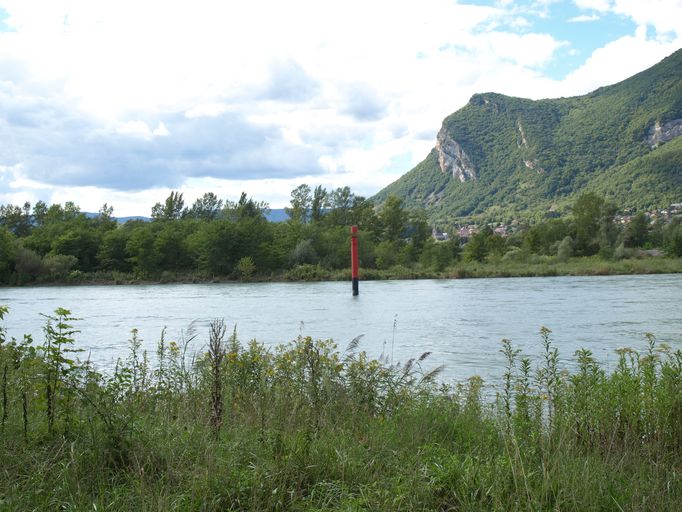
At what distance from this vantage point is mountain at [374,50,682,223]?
5453 inches

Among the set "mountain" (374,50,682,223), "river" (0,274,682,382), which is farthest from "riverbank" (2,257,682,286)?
"mountain" (374,50,682,223)

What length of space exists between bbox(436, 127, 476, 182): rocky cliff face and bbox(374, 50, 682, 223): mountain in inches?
12.3

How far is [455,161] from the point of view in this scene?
191375 millimetres

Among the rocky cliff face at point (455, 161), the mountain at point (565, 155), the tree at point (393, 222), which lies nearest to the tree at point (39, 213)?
the tree at point (393, 222)

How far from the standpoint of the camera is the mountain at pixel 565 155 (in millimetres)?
138500

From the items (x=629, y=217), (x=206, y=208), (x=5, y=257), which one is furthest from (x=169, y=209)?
(x=629, y=217)

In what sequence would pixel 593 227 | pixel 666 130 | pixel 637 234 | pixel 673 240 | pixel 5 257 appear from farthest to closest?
pixel 666 130, pixel 593 227, pixel 637 234, pixel 673 240, pixel 5 257

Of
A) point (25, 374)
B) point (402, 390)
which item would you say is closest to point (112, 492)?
point (25, 374)

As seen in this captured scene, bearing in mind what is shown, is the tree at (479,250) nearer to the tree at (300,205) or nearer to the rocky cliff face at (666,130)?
the tree at (300,205)

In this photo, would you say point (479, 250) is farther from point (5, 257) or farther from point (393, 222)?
point (5, 257)

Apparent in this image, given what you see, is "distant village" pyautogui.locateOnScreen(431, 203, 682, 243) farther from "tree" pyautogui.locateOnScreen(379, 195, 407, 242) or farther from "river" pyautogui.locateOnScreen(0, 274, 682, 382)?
"river" pyautogui.locateOnScreen(0, 274, 682, 382)

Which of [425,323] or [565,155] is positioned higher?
[565,155]

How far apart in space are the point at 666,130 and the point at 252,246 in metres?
111

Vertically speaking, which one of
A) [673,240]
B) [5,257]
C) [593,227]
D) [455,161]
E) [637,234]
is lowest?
[673,240]
